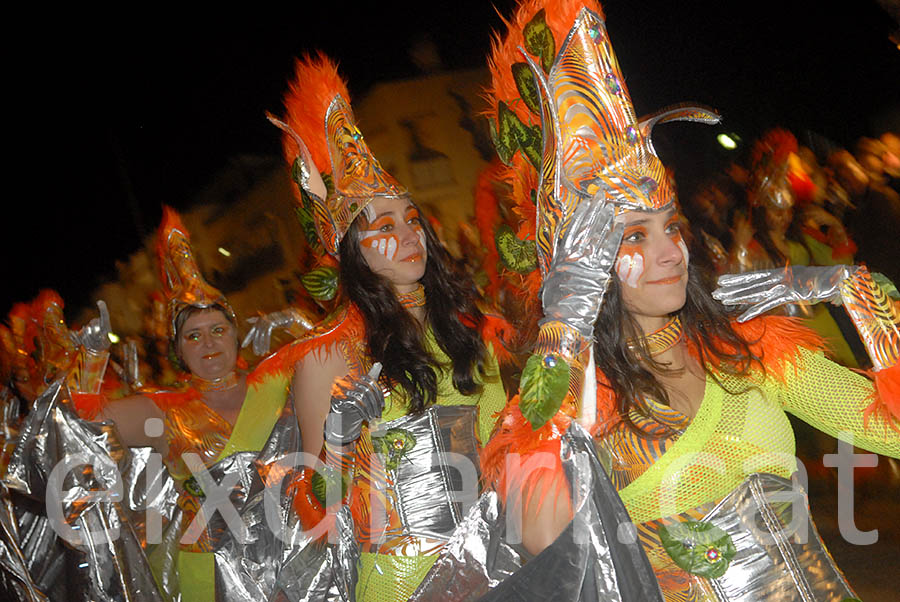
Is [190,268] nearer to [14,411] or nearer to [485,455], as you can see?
[14,411]

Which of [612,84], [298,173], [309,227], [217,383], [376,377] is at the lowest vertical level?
[217,383]

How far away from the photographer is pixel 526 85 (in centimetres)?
225

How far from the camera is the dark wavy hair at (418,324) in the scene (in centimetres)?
283

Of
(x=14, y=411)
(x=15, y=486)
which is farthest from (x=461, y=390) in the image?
(x=14, y=411)

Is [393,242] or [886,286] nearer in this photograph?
[886,286]

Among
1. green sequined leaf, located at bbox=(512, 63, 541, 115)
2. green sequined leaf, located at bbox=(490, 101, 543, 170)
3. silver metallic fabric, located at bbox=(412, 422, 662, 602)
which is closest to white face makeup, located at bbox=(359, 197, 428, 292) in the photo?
green sequined leaf, located at bbox=(490, 101, 543, 170)

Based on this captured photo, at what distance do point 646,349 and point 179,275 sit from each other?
3180 millimetres

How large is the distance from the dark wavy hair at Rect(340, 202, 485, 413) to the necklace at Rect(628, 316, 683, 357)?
3.01ft

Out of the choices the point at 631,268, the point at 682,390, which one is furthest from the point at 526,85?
the point at 682,390

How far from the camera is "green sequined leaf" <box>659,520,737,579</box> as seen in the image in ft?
6.00

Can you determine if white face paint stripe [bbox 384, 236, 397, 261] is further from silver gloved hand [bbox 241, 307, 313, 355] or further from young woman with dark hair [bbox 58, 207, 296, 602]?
silver gloved hand [bbox 241, 307, 313, 355]

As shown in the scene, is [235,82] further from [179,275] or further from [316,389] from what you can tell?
[316,389]

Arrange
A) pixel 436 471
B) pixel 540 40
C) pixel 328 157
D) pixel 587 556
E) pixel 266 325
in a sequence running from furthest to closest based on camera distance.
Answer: pixel 266 325 → pixel 328 157 → pixel 436 471 → pixel 540 40 → pixel 587 556

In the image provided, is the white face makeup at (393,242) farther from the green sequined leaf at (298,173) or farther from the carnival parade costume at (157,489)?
the carnival parade costume at (157,489)
